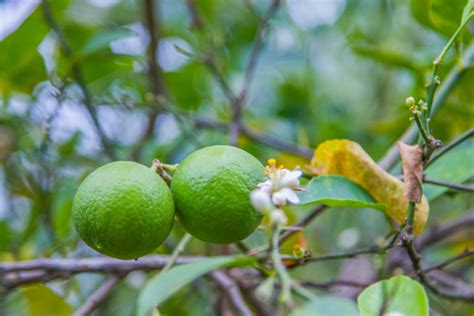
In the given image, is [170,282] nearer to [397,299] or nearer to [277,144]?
[397,299]

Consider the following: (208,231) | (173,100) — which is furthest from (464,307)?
(208,231)

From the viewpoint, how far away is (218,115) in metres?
1.69

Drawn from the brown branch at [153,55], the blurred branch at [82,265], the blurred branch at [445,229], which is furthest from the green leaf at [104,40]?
the blurred branch at [445,229]

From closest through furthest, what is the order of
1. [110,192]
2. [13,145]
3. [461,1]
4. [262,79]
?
[110,192], [461,1], [13,145], [262,79]

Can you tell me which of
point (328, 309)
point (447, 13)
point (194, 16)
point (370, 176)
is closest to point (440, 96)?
point (447, 13)

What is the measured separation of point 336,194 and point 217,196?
171 millimetres

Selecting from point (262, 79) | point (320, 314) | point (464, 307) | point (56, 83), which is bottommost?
point (464, 307)

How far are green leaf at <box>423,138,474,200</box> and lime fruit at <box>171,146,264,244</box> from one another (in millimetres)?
341

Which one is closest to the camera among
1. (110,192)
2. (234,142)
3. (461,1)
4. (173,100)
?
(110,192)

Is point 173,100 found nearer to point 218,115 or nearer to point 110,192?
point 218,115

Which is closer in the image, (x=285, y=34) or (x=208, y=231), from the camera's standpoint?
(x=208, y=231)

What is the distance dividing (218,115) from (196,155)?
0.95 metres

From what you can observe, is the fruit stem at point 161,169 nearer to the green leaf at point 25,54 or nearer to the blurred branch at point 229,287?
the blurred branch at point 229,287

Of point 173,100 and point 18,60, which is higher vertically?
point 18,60
